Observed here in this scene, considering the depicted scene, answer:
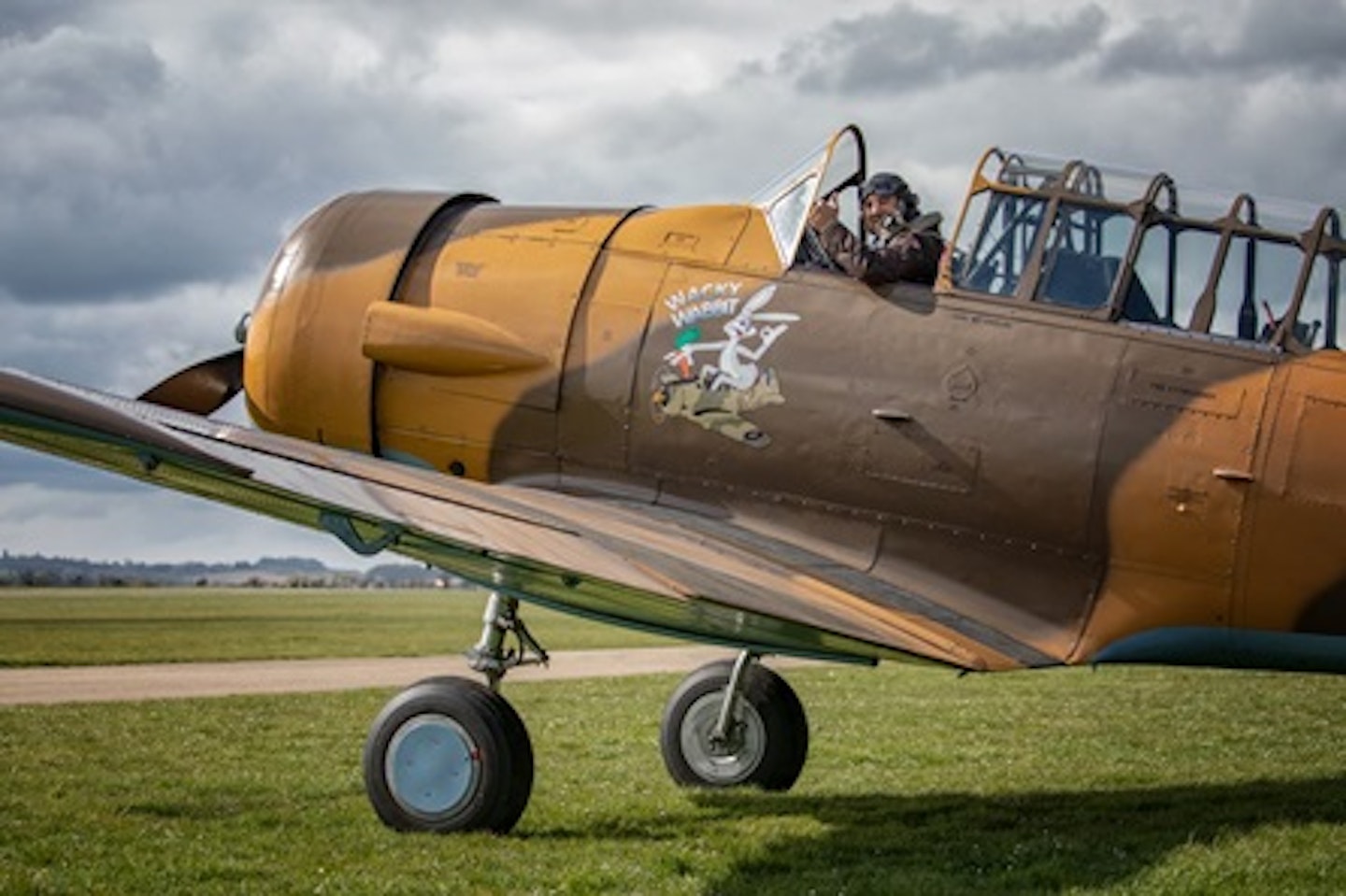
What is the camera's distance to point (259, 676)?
22.3 meters

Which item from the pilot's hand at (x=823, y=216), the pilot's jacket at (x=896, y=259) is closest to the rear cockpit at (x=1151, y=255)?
the pilot's jacket at (x=896, y=259)

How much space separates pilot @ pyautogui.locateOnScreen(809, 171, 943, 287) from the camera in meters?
8.77

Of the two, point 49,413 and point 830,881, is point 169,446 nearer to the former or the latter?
point 49,413

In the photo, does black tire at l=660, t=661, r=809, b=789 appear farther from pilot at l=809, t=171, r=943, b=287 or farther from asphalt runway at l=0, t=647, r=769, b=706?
asphalt runway at l=0, t=647, r=769, b=706

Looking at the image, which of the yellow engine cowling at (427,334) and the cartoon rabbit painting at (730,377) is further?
the yellow engine cowling at (427,334)

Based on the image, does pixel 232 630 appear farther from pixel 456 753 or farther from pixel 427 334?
pixel 456 753

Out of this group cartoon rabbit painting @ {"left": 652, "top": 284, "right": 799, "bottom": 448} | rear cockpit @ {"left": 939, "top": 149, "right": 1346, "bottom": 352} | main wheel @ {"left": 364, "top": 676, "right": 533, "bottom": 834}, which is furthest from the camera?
cartoon rabbit painting @ {"left": 652, "top": 284, "right": 799, "bottom": 448}

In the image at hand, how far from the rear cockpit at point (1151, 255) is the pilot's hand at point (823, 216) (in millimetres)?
799

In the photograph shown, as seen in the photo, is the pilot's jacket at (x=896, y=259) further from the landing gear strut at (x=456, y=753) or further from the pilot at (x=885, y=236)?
the landing gear strut at (x=456, y=753)

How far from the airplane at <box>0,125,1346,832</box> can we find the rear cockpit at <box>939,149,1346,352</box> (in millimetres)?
15

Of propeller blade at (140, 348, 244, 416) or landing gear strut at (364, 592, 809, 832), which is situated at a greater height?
propeller blade at (140, 348, 244, 416)

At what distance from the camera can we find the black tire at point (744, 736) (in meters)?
9.96

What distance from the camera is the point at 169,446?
244 inches

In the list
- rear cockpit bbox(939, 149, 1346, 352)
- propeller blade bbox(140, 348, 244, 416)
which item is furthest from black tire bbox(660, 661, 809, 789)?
propeller blade bbox(140, 348, 244, 416)
